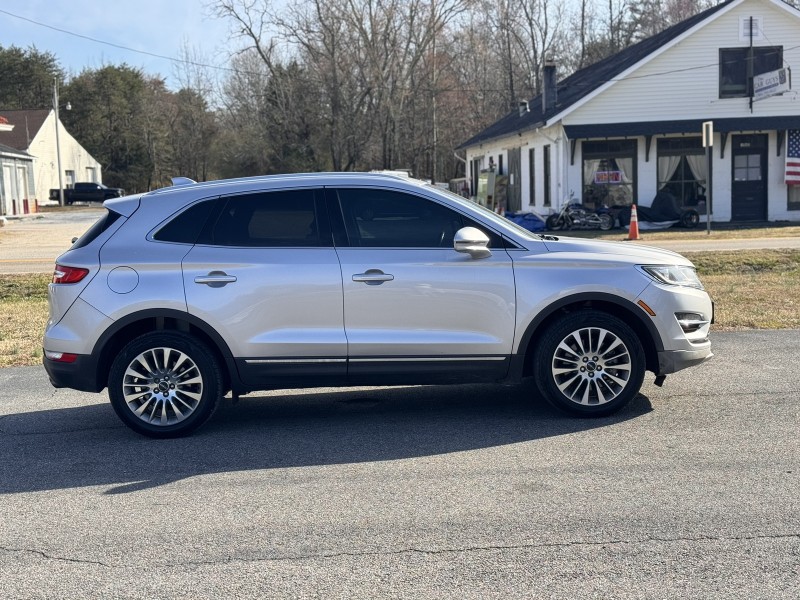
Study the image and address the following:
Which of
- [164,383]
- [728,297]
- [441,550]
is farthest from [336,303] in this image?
[728,297]

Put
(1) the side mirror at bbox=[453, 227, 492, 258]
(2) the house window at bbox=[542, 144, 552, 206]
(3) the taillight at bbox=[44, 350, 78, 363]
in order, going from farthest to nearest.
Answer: (2) the house window at bbox=[542, 144, 552, 206]
(3) the taillight at bbox=[44, 350, 78, 363]
(1) the side mirror at bbox=[453, 227, 492, 258]

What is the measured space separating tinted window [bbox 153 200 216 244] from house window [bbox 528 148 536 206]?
2735cm

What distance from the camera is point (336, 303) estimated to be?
628cm

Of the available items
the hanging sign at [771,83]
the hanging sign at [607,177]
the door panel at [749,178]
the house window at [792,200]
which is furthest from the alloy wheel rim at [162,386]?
the house window at [792,200]

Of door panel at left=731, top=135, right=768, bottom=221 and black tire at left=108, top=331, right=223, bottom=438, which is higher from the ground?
door panel at left=731, top=135, right=768, bottom=221

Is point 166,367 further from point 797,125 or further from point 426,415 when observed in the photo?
point 797,125

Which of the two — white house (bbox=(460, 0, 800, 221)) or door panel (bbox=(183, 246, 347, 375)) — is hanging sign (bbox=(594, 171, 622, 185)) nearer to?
white house (bbox=(460, 0, 800, 221))

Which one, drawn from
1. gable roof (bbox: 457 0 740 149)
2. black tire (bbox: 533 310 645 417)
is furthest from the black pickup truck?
black tire (bbox: 533 310 645 417)

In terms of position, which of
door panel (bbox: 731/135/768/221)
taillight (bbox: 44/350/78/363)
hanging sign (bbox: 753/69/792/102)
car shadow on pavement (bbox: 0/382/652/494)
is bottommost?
car shadow on pavement (bbox: 0/382/652/494)

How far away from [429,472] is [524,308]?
152cm

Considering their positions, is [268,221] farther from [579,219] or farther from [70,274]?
[579,219]

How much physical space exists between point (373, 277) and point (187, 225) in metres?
1.42

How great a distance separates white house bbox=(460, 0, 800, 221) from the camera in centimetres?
2838

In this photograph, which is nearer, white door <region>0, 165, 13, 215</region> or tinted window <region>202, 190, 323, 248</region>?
tinted window <region>202, 190, 323, 248</region>
